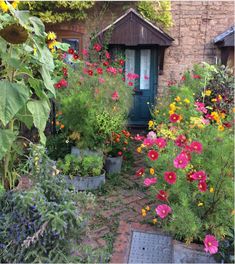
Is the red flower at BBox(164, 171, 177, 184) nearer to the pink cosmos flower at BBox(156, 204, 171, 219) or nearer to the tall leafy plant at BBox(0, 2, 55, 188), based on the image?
the pink cosmos flower at BBox(156, 204, 171, 219)

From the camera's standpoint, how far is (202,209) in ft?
8.89

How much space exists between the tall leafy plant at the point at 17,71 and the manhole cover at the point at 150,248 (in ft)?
4.34

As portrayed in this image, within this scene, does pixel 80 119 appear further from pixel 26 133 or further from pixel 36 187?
pixel 36 187

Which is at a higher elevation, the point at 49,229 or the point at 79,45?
the point at 79,45

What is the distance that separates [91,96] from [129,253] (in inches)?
94.7

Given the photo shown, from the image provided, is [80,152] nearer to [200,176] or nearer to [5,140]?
[5,140]

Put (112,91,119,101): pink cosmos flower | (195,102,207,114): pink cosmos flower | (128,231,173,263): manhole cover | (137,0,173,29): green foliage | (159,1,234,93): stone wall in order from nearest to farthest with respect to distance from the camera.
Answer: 1. (128,231,173,263): manhole cover
2. (195,102,207,114): pink cosmos flower
3. (112,91,119,101): pink cosmos flower
4. (137,0,173,29): green foliage
5. (159,1,234,93): stone wall

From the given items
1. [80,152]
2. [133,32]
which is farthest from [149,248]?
[133,32]

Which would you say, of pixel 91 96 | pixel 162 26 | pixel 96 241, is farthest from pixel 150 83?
pixel 96 241

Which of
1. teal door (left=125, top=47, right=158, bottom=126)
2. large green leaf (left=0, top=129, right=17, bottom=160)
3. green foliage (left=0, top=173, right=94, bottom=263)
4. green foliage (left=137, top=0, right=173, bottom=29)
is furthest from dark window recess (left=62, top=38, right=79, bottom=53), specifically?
green foliage (left=0, top=173, right=94, bottom=263)

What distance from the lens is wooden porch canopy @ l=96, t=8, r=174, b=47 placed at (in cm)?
664

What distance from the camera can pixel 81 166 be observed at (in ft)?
13.8

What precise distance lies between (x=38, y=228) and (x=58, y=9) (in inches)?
226

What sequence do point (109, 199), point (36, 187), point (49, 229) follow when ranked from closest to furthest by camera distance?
point (49, 229) → point (36, 187) → point (109, 199)
